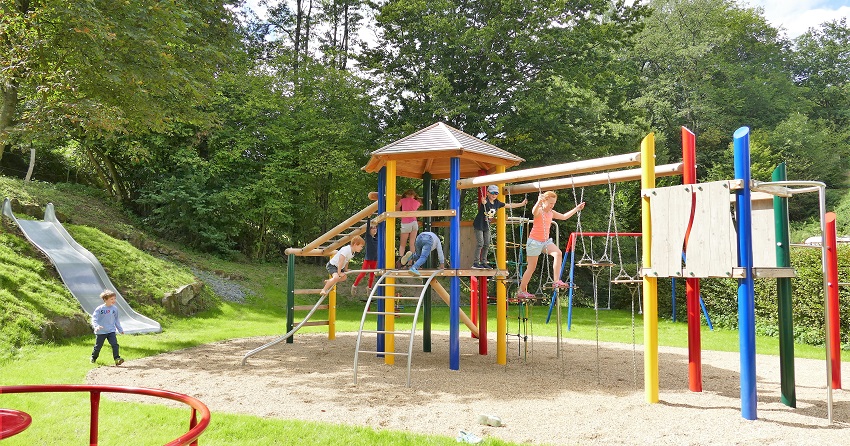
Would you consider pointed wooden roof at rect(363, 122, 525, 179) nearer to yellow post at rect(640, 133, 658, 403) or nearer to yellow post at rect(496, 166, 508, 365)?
yellow post at rect(496, 166, 508, 365)

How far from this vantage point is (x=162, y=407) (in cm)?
586

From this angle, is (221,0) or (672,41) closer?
(221,0)

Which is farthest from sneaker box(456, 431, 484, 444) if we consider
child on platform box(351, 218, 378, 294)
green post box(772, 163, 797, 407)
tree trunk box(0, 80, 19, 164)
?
tree trunk box(0, 80, 19, 164)

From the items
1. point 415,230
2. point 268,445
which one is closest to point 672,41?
point 415,230

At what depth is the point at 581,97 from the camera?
21.0 m

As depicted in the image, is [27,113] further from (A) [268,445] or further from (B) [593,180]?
(B) [593,180]

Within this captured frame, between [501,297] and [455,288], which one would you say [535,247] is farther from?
[455,288]

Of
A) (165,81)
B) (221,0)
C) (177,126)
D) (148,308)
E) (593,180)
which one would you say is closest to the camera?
(593,180)

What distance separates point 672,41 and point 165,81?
105 feet

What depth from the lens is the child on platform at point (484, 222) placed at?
28.6 feet

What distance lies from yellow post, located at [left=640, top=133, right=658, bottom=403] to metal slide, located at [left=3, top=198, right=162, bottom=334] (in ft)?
31.2

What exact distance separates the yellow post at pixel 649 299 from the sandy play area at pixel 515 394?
10.5 inches

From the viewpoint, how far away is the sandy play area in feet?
17.1

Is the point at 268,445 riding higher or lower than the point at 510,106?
lower
